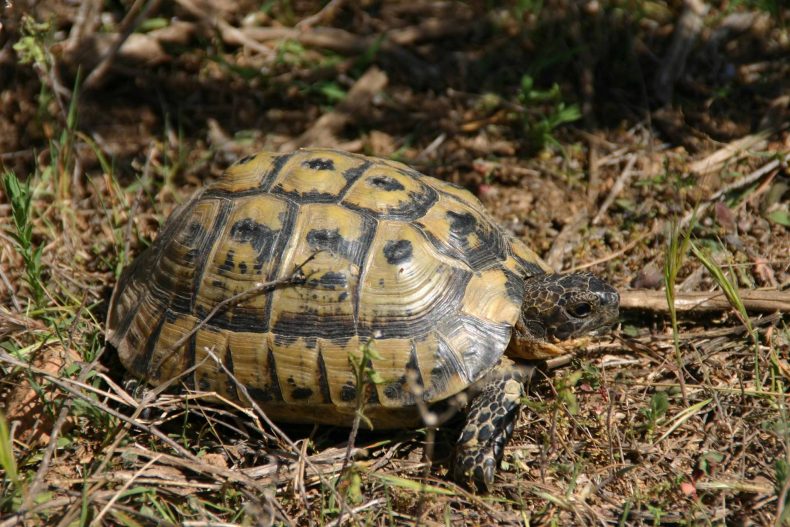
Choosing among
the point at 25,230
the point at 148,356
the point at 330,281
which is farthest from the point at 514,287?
the point at 25,230

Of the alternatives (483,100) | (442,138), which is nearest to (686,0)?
(483,100)

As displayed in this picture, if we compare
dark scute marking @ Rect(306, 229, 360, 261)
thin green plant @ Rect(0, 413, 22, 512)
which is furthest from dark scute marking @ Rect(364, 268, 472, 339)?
thin green plant @ Rect(0, 413, 22, 512)

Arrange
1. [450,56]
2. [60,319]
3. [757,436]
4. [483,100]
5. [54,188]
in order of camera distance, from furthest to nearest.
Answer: [450,56], [483,100], [54,188], [60,319], [757,436]

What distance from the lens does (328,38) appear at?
6480mm

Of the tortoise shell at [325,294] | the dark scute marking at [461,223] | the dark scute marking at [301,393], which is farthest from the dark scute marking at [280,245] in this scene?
the dark scute marking at [461,223]

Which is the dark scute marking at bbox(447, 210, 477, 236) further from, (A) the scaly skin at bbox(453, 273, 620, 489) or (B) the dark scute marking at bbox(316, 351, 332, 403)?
(B) the dark scute marking at bbox(316, 351, 332, 403)

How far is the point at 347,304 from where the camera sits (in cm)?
369

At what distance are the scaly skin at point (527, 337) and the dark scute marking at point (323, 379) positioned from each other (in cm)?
71

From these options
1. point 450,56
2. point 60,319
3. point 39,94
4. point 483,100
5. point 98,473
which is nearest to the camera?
point 98,473

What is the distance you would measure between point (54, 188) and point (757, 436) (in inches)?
190

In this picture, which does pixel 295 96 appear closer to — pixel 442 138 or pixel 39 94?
pixel 442 138

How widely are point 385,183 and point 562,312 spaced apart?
118 cm

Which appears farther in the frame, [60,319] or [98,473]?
[60,319]

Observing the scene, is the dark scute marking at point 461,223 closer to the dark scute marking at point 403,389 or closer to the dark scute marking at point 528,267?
the dark scute marking at point 528,267
